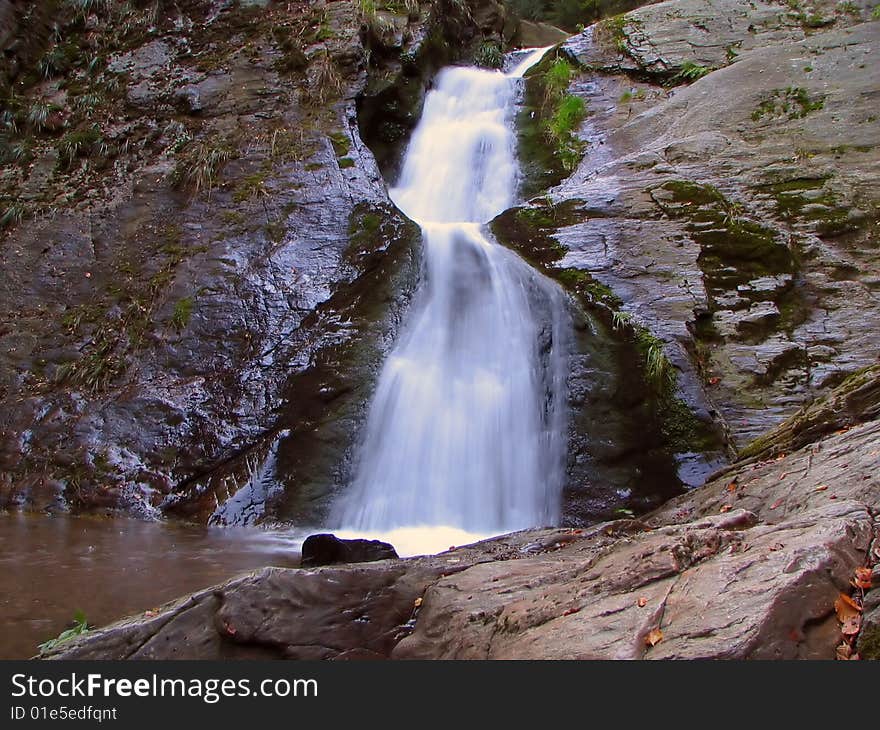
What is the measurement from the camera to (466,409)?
7.70 m

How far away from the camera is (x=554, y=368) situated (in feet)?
25.0

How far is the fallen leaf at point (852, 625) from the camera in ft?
7.22

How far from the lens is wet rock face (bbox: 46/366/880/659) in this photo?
2.29 metres

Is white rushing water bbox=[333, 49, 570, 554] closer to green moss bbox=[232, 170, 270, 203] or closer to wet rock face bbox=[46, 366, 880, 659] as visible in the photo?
green moss bbox=[232, 170, 270, 203]

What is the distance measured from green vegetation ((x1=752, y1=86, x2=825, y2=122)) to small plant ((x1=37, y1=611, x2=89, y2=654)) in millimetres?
9739

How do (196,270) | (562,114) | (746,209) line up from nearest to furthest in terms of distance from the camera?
(746,209) → (196,270) → (562,114)

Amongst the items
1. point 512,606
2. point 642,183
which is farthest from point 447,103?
point 512,606

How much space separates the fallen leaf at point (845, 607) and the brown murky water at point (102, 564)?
10.9 ft

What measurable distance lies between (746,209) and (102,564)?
25.2ft

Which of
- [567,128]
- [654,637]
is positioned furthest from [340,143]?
[654,637]

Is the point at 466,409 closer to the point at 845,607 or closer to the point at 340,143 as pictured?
the point at 340,143

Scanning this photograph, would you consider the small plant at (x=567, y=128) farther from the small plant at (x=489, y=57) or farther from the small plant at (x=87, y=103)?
the small plant at (x=87, y=103)

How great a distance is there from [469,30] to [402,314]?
32.0 ft

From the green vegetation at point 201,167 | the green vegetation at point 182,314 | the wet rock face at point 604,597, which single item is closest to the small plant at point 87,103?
the green vegetation at point 201,167
